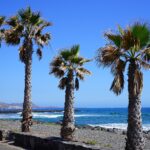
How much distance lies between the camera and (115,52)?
14062mm

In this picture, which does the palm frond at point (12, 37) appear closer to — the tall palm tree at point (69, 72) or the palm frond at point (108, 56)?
the tall palm tree at point (69, 72)

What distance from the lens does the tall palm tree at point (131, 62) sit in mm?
13547

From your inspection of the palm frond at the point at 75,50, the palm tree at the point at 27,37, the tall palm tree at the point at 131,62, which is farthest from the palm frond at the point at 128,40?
the palm tree at the point at 27,37

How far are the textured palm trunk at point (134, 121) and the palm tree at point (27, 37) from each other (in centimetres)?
1115

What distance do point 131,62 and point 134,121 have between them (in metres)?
1.84

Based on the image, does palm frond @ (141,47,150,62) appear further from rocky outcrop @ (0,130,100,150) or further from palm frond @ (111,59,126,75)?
rocky outcrop @ (0,130,100,150)

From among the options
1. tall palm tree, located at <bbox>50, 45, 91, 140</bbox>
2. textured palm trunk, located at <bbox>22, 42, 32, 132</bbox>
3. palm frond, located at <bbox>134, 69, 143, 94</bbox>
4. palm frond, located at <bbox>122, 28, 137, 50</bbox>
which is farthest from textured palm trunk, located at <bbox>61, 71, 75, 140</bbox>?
palm frond, located at <bbox>122, 28, 137, 50</bbox>

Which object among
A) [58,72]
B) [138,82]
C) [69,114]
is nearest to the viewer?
[138,82]

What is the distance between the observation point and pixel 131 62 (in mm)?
13984

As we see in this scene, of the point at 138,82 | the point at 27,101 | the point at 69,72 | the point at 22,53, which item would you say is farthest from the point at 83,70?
the point at 138,82

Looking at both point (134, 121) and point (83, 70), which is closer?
point (134, 121)

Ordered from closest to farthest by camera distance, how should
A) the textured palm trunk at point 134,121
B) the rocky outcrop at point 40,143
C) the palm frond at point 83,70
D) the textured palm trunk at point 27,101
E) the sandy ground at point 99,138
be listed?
the textured palm trunk at point 134,121
the rocky outcrop at point 40,143
the palm frond at point 83,70
the textured palm trunk at point 27,101
the sandy ground at point 99,138

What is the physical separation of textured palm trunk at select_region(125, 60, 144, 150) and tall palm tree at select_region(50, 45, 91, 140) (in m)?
5.88

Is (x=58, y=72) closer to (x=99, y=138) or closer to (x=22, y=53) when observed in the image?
(x=22, y=53)
